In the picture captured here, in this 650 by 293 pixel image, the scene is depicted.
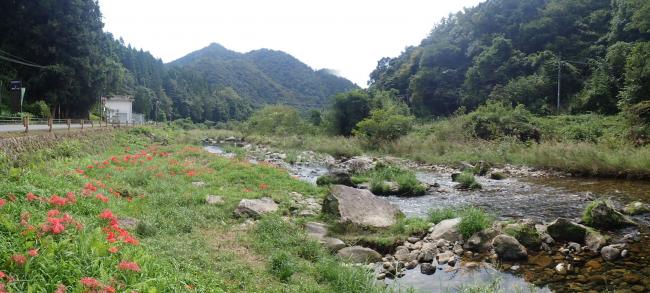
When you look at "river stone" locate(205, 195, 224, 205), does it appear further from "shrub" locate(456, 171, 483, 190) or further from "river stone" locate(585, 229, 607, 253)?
"shrub" locate(456, 171, 483, 190)

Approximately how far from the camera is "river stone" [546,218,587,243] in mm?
9422

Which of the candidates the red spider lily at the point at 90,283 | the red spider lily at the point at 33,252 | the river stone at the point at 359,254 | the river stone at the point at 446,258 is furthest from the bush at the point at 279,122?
the red spider lily at the point at 90,283

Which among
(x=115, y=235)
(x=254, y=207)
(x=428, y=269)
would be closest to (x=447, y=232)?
(x=428, y=269)

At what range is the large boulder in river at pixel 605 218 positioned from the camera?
1043 centimetres

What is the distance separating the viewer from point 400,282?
789cm

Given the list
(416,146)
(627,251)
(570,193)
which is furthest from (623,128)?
(627,251)

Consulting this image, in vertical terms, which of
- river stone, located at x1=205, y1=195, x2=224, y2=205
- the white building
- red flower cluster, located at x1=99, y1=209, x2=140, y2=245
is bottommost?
river stone, located at x1=205, y1=195, x2=224, y2=205

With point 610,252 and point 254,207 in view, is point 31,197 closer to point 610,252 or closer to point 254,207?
point 254,207

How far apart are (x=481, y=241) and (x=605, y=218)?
12.8ft

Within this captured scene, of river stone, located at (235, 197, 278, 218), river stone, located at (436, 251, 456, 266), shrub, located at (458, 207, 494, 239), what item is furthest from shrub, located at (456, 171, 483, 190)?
river stone, located at (235, 197, 278, 218)

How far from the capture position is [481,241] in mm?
9391

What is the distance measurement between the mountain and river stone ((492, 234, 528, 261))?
14638 centimetres

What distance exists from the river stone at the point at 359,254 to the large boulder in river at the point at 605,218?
624cm

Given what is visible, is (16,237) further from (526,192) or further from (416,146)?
Result: (416,146)
